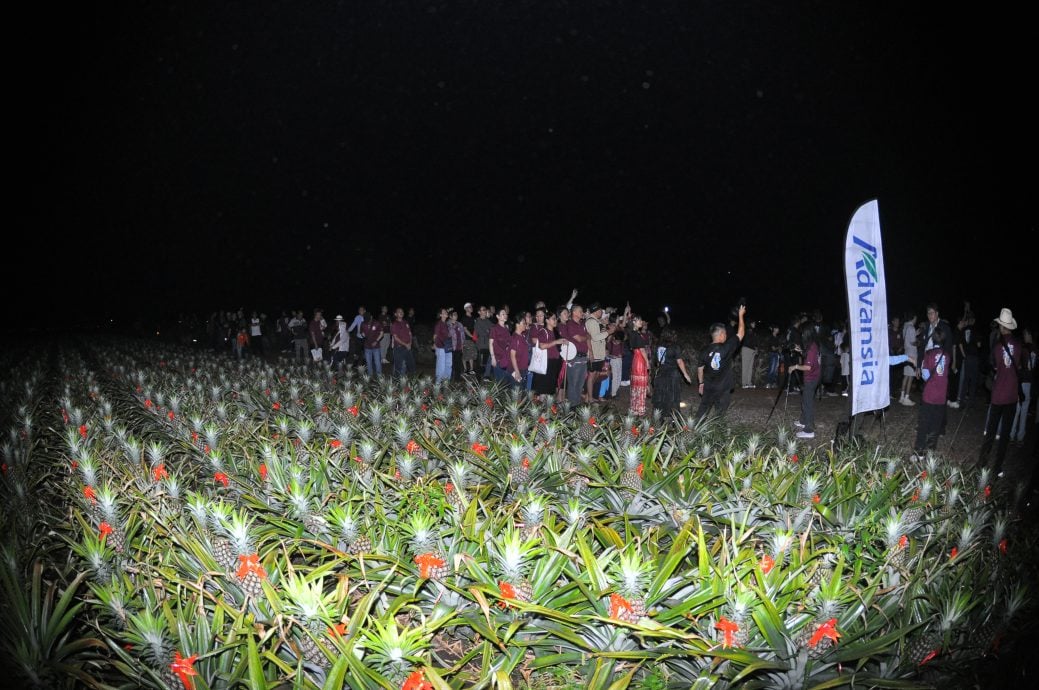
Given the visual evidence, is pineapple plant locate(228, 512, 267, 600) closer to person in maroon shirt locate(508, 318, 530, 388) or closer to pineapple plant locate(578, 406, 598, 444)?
pineapple plant locate(578, 406, 598, 444)

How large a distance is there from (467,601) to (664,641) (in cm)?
84

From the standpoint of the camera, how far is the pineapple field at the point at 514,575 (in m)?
2.31

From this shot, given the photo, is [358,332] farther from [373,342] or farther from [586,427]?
[586,427]

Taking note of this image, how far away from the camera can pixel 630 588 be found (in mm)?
2398

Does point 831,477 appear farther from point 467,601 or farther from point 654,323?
point 654,323

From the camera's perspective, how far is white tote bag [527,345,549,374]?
419 inches

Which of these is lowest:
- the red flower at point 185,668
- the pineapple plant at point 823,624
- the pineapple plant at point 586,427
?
the red flower at point 185,668

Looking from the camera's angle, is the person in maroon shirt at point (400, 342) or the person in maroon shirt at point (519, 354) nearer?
the person in maroon shirt at point (519, 354)

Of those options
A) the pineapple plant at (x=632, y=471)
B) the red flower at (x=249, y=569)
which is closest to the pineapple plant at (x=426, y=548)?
the red flower at (x=249, y=569)

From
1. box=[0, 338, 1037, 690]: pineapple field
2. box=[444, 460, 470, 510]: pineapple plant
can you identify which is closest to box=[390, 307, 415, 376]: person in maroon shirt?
box=[0, 338, 1037, 690]: pineapple field

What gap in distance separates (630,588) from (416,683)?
0.86 metres

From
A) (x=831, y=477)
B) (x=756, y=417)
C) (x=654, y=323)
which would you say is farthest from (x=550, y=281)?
(x=831, y=477)

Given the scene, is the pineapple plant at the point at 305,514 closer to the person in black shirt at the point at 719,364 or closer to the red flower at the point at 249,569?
the red flower at the point at 249,569

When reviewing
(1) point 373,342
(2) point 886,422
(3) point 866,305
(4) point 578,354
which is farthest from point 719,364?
(1) point 373,342
